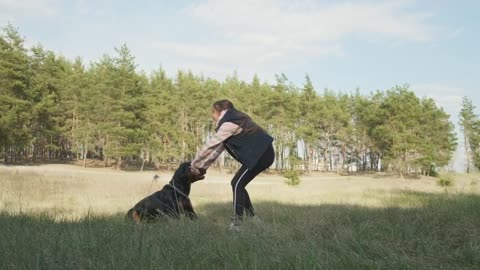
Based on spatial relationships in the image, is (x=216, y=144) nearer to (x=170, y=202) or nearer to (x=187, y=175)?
(x=187, y=175)

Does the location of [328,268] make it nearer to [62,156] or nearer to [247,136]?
[247,136]

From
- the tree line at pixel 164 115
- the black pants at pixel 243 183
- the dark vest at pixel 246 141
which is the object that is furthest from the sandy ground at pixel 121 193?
the tree line at pixel 164 115

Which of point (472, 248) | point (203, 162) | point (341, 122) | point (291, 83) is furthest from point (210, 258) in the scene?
point (341, 122)

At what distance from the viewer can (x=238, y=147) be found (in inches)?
208

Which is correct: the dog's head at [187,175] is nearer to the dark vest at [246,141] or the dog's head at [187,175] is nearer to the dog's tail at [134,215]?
the dark vest at [246,141]

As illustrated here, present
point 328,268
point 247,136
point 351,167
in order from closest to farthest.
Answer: point 328,268 < point 247,136 < point 351,167

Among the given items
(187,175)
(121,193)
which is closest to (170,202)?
(187,175)

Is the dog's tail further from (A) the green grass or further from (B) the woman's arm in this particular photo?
(B) the woman's arm

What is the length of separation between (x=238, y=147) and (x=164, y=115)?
1800 inches

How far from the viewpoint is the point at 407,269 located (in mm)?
2449

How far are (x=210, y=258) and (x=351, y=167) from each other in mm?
66708

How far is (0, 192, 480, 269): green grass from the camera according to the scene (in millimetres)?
2561

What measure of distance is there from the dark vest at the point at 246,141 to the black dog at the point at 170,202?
0.60m

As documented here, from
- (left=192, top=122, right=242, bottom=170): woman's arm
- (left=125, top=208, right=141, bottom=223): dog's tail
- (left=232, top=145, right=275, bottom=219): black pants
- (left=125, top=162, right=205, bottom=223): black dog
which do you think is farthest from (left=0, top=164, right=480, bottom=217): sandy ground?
(left=232, top=145, right=275, bottom=219): black pants
